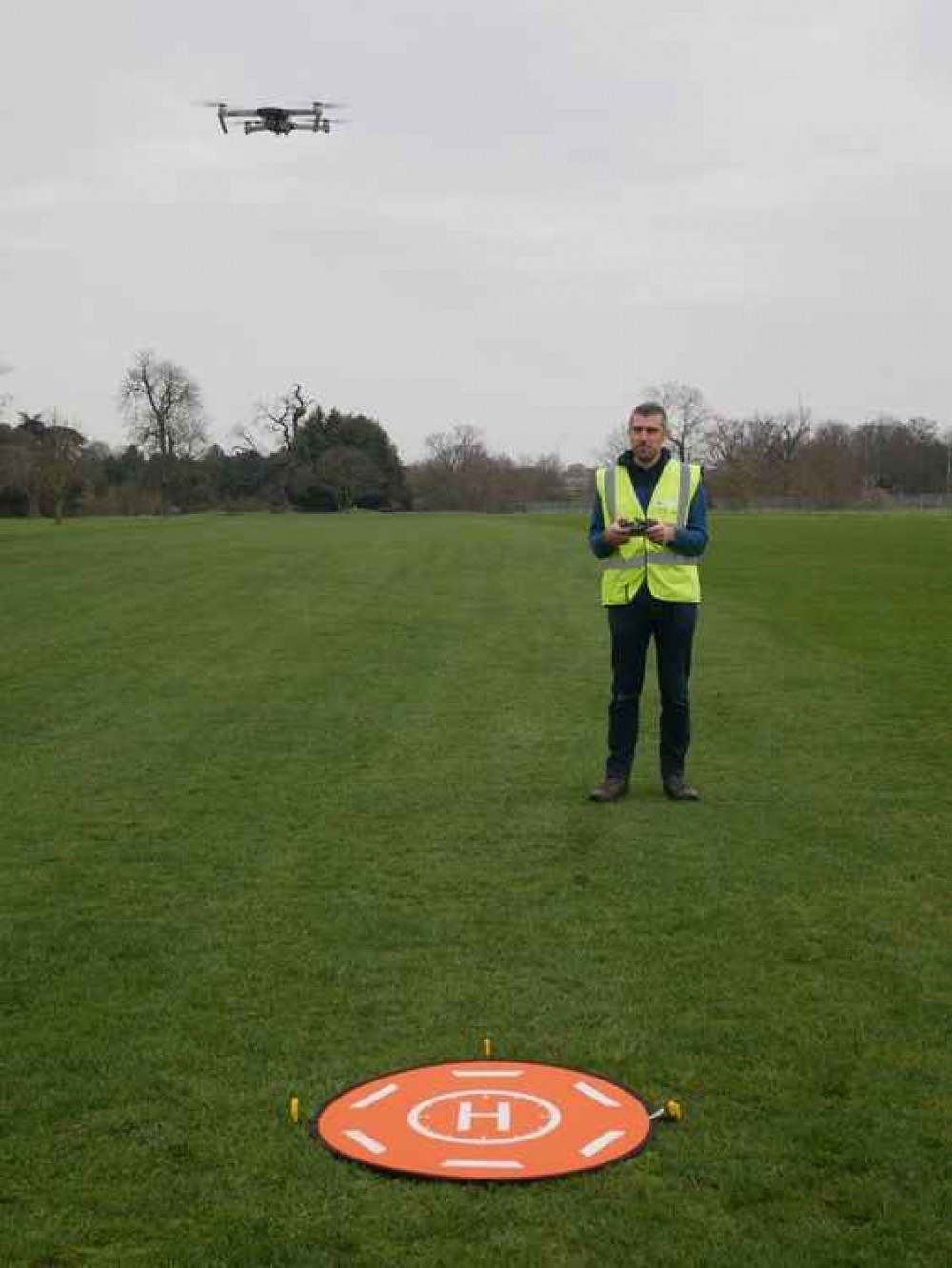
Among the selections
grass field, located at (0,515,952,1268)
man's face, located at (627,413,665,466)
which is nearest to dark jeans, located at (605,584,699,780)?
grass field, located at (0,515,952,1268)

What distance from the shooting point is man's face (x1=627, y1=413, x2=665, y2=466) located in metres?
9.48

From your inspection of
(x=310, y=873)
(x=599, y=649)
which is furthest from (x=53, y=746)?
(x=599, y=649)

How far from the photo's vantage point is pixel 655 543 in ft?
31.7

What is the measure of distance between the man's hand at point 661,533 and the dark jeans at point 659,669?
0.41 m

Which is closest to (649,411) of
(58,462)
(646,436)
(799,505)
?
(646,436)

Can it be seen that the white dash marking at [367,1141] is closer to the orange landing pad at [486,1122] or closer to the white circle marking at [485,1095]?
the orange landing pad at [486,1122]

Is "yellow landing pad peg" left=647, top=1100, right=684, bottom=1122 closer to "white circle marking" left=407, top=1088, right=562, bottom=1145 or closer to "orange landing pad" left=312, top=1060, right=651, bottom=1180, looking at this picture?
"orange landing pad" left=312, top=1060, right=651, bottom=1180

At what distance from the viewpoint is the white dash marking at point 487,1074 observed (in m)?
5.11

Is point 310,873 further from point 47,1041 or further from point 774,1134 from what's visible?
point 774,1134

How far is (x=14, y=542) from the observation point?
49969 mm

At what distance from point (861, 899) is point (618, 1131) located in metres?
3.06

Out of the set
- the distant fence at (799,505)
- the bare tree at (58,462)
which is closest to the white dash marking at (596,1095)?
the bare tree at (58,462)

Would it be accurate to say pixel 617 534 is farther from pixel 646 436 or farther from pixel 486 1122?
pixel 486 1122

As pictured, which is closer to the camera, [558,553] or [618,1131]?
[618,1131]
